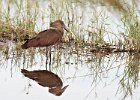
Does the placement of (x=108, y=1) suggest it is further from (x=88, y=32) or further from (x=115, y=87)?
(x=115, y=87)

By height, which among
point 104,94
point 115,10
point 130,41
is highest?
point 115,10

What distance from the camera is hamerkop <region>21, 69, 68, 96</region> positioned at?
16.9 feet

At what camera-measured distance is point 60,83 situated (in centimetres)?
538

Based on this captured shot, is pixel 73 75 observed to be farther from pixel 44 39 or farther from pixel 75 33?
pixel 75 33

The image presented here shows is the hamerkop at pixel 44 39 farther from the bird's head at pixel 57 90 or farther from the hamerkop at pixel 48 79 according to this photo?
the bird's head at pixel 57 90

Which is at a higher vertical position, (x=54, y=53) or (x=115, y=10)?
(x=115, y=10)

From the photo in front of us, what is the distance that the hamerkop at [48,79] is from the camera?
202 inches

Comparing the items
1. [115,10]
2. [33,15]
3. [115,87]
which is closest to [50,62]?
[115,87]

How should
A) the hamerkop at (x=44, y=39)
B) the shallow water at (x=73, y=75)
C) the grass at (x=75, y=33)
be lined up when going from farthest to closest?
1. the grass at (x=75, y=33)
2. the hamerkop at (x=44, y=39)
3. the shallow water at (x=73, y=75)

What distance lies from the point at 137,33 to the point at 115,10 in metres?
2.23

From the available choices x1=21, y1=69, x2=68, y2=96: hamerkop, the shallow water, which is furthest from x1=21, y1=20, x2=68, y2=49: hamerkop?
x1=21, y1=69, x2=68, y2=96: hamerkop

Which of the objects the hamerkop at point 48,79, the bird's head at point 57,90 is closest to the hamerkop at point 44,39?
the hamerkop at point 48,79

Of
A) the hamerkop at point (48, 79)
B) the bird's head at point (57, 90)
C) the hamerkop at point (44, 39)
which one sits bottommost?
the bird's head at point (57, 90)

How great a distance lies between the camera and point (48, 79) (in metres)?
5.51
